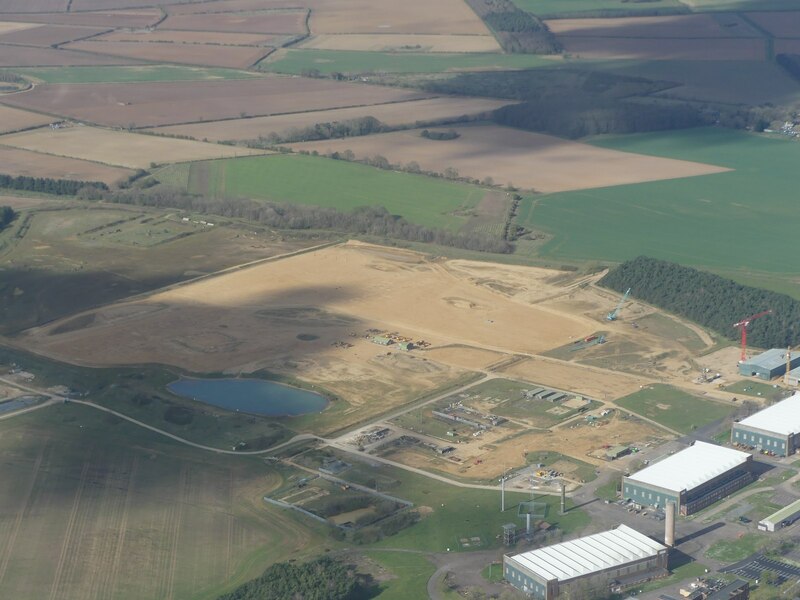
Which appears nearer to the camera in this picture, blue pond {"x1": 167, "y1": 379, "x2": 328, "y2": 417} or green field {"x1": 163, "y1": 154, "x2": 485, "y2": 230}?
blue pond {"x1": 167, "y1": 379, "x2": 328, "y2": 417}

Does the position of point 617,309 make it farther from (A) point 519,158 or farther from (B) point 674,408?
(A) point 519,158

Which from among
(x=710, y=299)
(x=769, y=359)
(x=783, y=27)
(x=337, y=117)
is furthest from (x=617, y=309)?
(x=783, y=27)

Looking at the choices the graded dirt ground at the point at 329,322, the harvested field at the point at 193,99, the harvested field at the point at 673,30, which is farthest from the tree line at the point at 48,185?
the harvested field at the point at 673,30

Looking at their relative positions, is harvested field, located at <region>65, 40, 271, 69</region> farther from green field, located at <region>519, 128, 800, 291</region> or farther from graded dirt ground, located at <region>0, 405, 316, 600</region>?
graded dirt ground, located at <region>0, 405, 316, 600</region>

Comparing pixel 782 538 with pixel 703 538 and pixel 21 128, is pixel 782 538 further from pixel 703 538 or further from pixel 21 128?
pixel 21 128

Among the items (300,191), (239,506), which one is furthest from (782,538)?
(300,191)

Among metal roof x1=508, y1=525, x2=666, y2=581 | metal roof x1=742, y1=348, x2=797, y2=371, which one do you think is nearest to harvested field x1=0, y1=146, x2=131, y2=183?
metal roof x1=742, y1=348, x2=797, y2=371
